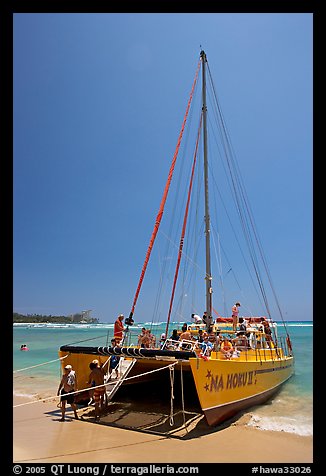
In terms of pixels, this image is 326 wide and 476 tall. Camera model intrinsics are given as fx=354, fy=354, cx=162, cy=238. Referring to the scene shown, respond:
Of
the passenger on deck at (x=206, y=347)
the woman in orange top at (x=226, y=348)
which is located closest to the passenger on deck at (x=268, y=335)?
the woman in orange top at (x=226, y=348)

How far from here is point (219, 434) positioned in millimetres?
8984

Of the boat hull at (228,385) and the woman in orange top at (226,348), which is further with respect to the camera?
the woman in orange top at (226,348)

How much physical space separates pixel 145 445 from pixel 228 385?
2861 mm

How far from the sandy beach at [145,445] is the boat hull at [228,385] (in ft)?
1.65

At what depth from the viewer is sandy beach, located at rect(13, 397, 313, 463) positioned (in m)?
7.28

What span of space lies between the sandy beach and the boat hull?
50 centimetres

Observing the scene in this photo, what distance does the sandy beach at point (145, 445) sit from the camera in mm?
7281

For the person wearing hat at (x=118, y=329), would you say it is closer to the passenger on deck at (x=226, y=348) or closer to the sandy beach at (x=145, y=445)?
the sandy beach at (x=145, y=445)

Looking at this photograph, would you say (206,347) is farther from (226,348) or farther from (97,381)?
Answer: (97,381)

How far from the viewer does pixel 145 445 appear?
804 cm

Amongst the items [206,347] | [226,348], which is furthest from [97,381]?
[226,348]

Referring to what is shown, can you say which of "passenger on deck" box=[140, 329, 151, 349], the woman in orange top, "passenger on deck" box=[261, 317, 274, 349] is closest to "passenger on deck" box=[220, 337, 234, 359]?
the woman in orange top
